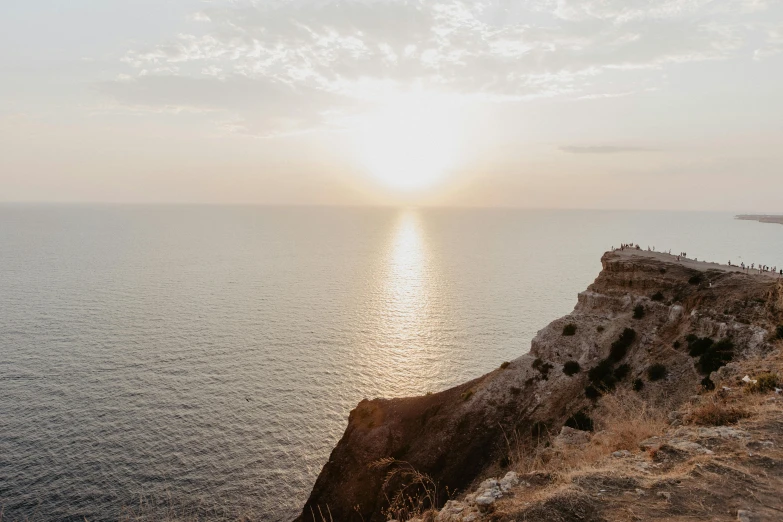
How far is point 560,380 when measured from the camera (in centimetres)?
5394

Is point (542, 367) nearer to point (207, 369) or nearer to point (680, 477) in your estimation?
point (680, 477)

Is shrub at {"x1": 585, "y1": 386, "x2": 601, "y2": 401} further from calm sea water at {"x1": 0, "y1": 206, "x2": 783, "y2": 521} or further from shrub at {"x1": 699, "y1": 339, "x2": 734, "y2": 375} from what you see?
calm sea water at {"x1": 0, "y1": 206, "x2": 783, "y2": 521}

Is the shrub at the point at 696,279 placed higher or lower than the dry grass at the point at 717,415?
higher

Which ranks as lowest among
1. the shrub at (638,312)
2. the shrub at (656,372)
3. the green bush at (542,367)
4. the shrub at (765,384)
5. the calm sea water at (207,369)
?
the calm sea water at (207,369)

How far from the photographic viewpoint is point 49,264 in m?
168

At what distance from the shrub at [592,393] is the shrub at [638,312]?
37.3 ft

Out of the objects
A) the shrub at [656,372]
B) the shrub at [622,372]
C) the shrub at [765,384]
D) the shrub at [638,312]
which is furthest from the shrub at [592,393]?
the shrub at [765,384]

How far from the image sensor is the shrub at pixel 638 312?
53.9 meters

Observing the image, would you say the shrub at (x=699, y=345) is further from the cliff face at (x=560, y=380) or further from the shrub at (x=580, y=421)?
the shrub at (x=580, y=421)

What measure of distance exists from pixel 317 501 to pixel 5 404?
5357 cm

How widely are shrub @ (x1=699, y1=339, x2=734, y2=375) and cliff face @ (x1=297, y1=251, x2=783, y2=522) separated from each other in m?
0.71

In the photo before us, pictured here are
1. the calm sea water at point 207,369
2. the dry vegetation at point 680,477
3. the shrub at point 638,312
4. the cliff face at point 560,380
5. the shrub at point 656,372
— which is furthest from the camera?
the calm sea water at point 207,369

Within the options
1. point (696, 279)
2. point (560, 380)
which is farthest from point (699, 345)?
point (560, 380)

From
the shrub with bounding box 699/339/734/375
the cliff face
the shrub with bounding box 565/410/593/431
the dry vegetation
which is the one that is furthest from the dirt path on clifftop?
the dry vegetation
